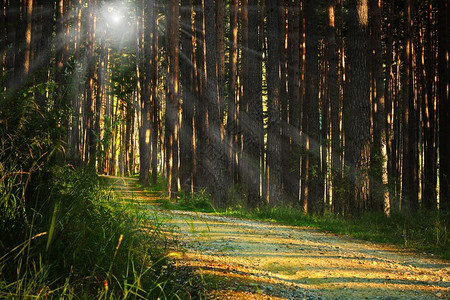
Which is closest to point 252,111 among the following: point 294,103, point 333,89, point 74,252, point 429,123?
point 294,103

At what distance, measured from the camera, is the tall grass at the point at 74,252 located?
3.52 meters

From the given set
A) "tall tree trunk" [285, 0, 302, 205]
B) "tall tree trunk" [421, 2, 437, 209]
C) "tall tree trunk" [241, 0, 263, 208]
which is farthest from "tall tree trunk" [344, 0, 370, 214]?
"tall tree trunk" [421, 2, 437, 209]

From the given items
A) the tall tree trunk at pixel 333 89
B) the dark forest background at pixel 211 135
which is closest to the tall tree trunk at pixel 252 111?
the dark forest background at pixel 211 135

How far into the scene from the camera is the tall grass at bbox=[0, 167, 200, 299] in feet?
11.5

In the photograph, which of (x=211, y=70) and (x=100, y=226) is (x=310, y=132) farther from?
(x=100, y=226)

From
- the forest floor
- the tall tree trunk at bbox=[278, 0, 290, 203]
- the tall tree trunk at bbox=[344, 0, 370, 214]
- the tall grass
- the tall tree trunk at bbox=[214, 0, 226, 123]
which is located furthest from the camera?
the tall tree trunk at bbox=[278, 0, 290, 203]

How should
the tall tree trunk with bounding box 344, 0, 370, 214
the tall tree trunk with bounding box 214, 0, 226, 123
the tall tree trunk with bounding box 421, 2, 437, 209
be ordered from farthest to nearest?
the tall tree trunk with bounding box 421, 2, 437, 209 < the tall tree trunk with bounding box 214, 0, 226, 123 < the tall tree trunk with bounding box 344, 0, 370, 214

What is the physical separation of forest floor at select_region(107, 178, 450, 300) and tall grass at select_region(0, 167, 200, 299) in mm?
626

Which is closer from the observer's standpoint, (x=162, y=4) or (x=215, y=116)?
(x=215, y=116)

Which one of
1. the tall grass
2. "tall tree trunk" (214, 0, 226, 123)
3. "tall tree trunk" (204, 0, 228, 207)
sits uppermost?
"tall tree trunk" (214, 0, 226, 123)

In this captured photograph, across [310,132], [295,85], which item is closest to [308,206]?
[310,132]

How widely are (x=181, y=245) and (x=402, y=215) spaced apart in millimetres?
7508

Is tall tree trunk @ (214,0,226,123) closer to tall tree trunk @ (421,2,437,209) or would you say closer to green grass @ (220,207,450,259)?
green grass @ (220,207,450,259)

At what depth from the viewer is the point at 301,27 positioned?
21.3 m
